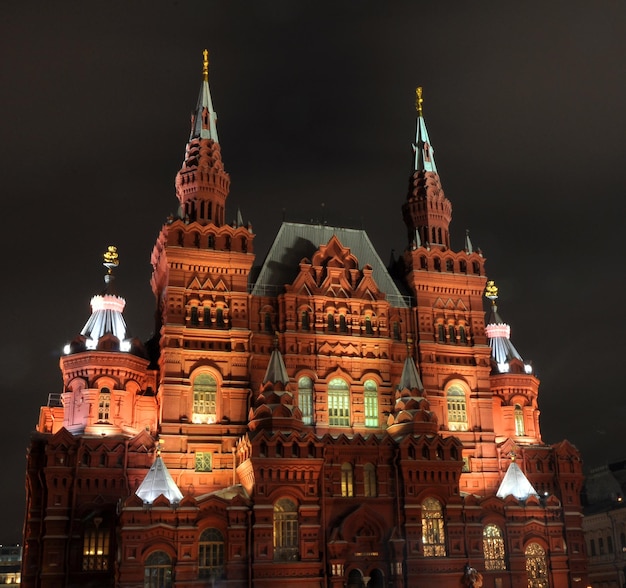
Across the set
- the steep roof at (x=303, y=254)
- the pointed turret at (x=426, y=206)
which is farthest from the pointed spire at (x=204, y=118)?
the pointed turret at (x=426, y=206)

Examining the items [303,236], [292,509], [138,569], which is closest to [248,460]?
[292,509]

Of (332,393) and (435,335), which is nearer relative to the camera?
(332,393)

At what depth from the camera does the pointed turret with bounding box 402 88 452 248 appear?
218 feet

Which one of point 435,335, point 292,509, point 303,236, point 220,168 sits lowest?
point 292,509

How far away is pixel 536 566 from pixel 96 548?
1131 inches

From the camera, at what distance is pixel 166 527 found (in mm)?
47750

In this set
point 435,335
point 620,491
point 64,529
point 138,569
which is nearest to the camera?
point 138,569

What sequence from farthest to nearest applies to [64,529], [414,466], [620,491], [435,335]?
1. [620,491]
2. [435,335]
3. [414,466]
4. [64,529]

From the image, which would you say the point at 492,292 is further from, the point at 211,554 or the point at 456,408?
the point at 211,554

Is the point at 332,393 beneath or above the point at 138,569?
above

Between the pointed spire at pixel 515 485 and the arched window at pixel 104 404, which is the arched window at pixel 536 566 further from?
the arched window at pixel 104 404

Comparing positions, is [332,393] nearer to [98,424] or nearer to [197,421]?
[197,421]

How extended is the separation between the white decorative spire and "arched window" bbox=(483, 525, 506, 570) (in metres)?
29.6

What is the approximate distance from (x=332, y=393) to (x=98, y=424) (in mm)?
16115
